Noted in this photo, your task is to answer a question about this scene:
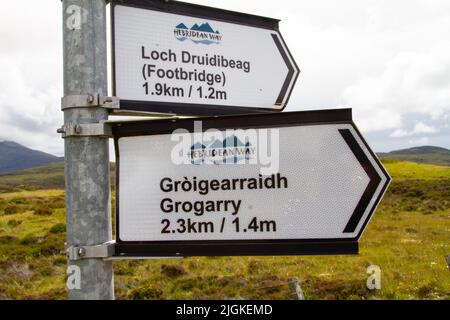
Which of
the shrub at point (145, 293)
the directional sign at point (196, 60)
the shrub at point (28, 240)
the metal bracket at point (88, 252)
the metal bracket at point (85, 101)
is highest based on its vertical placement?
the directional sign at point (196, 60)

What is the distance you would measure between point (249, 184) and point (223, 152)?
0.21 m

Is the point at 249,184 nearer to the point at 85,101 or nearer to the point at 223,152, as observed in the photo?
the point at 223,152

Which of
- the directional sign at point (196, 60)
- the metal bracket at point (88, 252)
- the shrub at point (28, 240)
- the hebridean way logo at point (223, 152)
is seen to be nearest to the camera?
the metal bracket at point (88, 252)

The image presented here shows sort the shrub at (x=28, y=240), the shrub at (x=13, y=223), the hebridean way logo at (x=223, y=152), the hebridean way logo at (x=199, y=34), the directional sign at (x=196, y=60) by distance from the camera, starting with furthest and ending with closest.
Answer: the shrub at (x=13, y=223)
the shrub at (x=28, y=240)
the hebridean way logo at (x=199, y=34)
the directional sign at (x=196, y=60)
the hebridean way logo at (x=223, y=152)

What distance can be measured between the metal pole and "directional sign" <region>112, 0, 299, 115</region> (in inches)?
7.0

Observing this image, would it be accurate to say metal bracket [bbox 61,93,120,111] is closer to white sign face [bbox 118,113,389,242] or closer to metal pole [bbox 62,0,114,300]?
metal pole [bbox 62,0,114,300]

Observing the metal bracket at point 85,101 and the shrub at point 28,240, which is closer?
the metal bracket at point 85,101

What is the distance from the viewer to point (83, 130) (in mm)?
2242

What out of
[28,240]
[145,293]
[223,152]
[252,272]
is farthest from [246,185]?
[28,240]

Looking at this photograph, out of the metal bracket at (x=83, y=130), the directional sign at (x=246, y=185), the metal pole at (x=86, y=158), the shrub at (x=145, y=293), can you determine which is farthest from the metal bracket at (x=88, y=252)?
the shrub at (x=145, y=293)

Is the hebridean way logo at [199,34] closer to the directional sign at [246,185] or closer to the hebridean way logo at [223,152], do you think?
the directional sign at [246,185]

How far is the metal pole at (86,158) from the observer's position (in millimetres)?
2232

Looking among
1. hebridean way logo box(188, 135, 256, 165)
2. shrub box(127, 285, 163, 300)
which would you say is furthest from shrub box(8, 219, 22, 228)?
hebridean way logo box(188, 135, 256, 165)

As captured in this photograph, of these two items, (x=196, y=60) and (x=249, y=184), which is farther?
(x=196, y=60)
